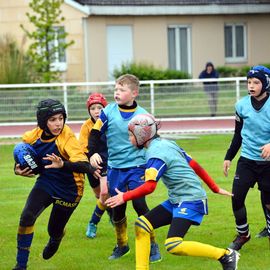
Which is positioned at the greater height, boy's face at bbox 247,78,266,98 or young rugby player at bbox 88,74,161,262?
boy's face at bbox 247,78,266,98

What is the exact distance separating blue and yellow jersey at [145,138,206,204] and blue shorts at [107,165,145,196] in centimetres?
107

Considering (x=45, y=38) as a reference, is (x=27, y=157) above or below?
below

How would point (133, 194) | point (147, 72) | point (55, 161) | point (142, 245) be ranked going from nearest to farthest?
point (133, 194) → point (142, 245) → point (55, 161) → point (147, 72)

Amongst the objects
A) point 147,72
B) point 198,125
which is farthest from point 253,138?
point 147,72

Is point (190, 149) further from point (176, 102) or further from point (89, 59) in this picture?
point (89, 59)

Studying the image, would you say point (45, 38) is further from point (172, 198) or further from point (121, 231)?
point (172, 198)

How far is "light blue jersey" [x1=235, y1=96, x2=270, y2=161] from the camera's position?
8.79 metres

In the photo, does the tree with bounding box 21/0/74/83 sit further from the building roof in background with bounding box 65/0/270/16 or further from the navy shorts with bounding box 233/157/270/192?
the navy shorts with bounding box 233/157/270/192

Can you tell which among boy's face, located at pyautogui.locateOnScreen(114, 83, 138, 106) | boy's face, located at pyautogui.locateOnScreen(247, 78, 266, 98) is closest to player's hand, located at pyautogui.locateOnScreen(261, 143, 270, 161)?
boy's face, located at pyautogui.locateOnScreen(247, 78, 266, 98)

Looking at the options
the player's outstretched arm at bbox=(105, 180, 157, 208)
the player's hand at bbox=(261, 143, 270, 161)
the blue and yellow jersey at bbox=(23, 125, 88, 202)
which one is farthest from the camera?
the player's hand at bbox=(261, 143, 270, 161)

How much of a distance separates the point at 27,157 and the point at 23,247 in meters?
0.88

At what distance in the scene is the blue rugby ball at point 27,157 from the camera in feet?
26.3

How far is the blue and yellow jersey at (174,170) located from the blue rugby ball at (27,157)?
1214 mm

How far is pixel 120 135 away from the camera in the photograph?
8828mm
